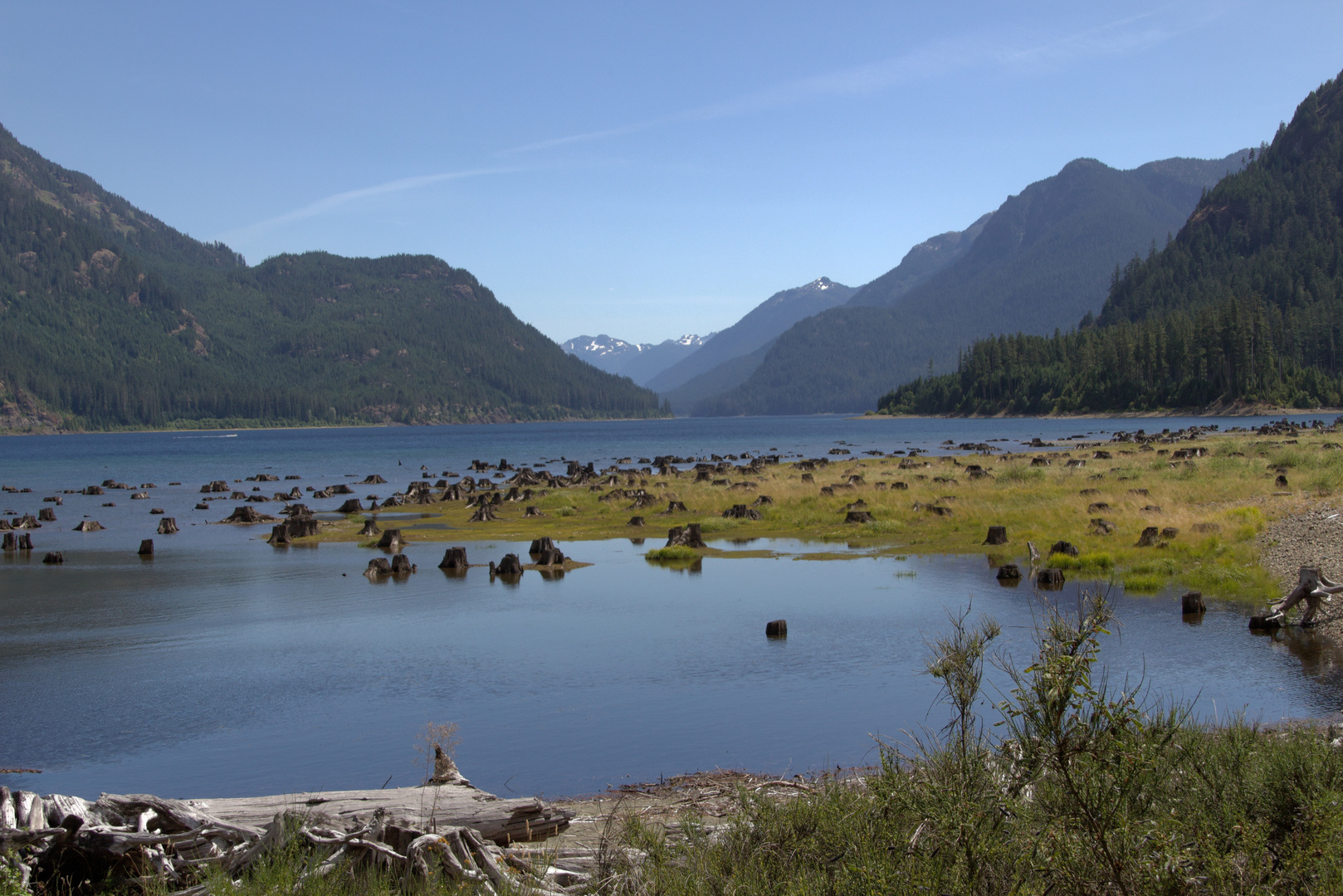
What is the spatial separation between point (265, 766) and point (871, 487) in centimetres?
4059

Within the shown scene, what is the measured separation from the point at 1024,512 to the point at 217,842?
3482cm

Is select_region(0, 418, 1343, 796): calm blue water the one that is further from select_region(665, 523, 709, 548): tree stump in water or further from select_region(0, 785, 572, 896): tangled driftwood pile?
select_region(0, 785, 572, 896): tangled driftwood pile

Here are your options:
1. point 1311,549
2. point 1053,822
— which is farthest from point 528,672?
point 1311,549

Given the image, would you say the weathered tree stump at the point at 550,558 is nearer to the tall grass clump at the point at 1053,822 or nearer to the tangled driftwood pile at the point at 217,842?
the tangled driftwood pile at the point at 217,842

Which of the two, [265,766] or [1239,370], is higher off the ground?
[1239,370]

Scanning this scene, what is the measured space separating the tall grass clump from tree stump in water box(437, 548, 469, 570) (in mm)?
24772

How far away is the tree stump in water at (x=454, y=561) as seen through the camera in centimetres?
3173

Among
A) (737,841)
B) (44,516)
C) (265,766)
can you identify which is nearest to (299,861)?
(737,841)

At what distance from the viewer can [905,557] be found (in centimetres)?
3073

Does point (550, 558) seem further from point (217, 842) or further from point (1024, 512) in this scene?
point (217, 842)

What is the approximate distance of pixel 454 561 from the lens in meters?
32.0

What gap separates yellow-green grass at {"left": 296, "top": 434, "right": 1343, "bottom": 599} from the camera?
85.1ft

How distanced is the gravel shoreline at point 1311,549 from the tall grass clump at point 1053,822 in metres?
12.4

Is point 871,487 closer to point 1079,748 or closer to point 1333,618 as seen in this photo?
point 1333,618
